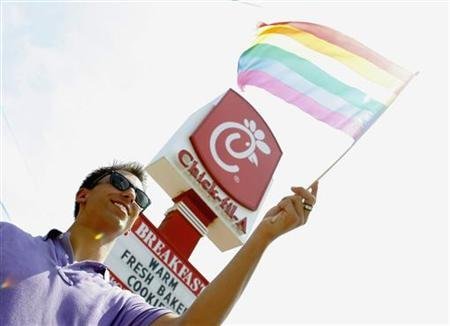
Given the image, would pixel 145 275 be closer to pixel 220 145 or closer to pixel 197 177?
pixel 197 177

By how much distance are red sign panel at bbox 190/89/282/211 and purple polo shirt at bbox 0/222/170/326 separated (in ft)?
37.2

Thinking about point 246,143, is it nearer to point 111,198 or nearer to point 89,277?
point 111,198

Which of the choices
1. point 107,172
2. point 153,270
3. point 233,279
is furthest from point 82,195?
point 153,270

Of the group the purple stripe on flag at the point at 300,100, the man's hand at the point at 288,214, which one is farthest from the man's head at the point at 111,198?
the purple stripe on flag at the point at 300,100

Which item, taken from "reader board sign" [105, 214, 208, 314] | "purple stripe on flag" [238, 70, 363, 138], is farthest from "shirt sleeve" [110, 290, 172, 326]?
"reader board sign" [105, 214, 208, 314]

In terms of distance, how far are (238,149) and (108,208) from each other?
39.4ft

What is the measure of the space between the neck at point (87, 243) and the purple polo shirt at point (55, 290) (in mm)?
71

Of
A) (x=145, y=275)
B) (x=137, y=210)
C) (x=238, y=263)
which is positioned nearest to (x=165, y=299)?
(x=145, y=275)

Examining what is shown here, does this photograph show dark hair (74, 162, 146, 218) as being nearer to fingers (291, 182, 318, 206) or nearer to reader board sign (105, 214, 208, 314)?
fingers (291, 182, 318, 206)

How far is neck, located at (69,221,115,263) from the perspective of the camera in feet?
7.85

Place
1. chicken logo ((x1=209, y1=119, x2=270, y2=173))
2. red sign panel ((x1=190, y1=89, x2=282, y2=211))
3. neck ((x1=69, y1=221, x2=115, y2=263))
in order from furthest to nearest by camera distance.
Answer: chicken logo ((x1=209, y1=119, x2=270, y2=173)), red sign panel ((x1=190, y1=89, x2=282, y2=211)), neck ((x1=69, y1=221, x2=115, y2=263))

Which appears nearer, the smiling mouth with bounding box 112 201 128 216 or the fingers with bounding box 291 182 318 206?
the fingers with bounding box 291 182 318 206

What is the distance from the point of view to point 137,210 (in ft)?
Answer: 9.04

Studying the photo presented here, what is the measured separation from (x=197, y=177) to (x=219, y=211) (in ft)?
3.13
